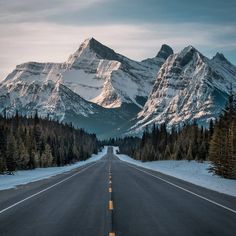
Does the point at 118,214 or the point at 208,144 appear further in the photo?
the point at 208,144

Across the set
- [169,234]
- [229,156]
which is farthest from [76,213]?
[229,156]

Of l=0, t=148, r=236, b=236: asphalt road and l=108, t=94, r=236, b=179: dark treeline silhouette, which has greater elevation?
l=108, t=94, r=236, b=179: dark treeline silhouette

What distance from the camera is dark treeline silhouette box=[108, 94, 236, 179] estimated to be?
1505 inches

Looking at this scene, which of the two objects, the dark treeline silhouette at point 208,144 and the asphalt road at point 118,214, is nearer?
the asphalt road at point 118,214

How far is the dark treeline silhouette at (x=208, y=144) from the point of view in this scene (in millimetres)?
38219

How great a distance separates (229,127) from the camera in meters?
40.3

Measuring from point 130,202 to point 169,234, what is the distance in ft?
24.9

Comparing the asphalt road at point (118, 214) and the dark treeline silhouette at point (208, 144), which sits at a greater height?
the dark treeline silhouette at point (208, 144)

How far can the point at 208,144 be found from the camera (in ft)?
255

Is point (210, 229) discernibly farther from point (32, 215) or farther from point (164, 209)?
point (32, 215)

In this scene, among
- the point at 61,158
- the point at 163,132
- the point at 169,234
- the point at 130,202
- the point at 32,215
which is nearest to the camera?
the point at 169,234

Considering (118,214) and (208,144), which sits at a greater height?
(208,144)

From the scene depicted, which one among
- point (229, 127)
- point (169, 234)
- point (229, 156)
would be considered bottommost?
point (169, 234)

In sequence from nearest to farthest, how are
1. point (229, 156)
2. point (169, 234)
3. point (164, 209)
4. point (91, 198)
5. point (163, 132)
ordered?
point (169, 234) < point (164, 209) < point (91, 198) < point (229, 156) < point (163, 132)
